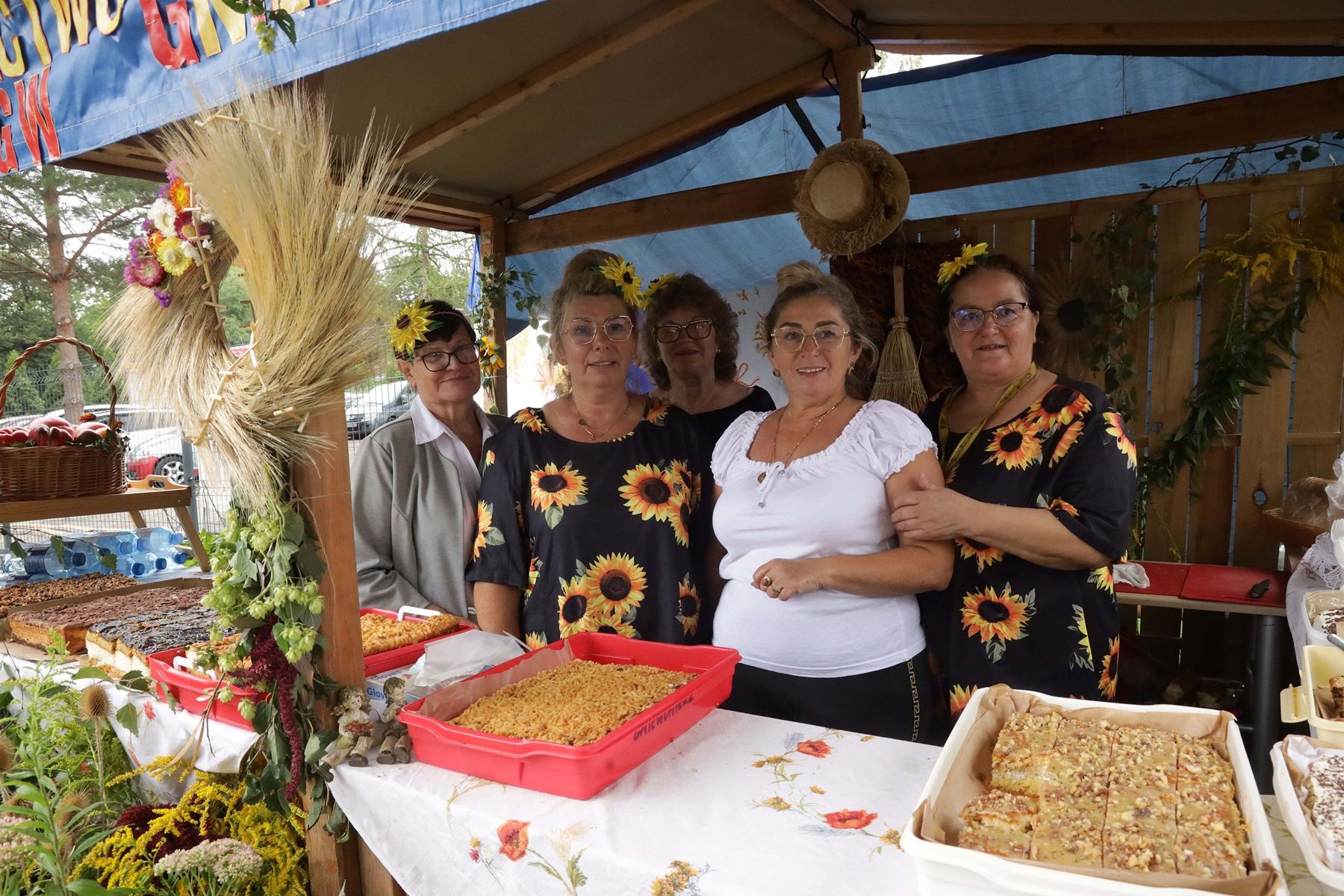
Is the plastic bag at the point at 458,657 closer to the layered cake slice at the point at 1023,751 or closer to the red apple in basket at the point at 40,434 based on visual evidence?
the layered cake slice at the point at 1023,751

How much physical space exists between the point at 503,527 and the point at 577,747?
103 centimetres

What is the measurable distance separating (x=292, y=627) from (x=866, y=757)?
108 cm

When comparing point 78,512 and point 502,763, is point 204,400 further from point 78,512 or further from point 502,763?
point 78,512

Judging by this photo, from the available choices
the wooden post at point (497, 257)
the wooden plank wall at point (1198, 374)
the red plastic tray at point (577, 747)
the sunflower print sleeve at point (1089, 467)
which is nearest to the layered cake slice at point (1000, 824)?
the red plastic tray at point (577, 747)

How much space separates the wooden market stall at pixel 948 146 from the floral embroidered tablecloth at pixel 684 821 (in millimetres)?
2459

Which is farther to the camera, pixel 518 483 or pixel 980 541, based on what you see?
pixel 518 483

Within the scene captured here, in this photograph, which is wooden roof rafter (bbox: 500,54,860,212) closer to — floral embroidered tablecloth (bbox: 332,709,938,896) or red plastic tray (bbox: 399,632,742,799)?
red plastic tray (bbox: 399,632,742,799)

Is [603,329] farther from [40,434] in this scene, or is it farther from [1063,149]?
[1063,149]

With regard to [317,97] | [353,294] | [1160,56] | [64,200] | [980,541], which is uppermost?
[64,200]

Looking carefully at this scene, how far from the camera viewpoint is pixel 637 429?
226cm

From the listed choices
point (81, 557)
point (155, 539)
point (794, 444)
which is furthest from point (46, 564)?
point (794, 444)

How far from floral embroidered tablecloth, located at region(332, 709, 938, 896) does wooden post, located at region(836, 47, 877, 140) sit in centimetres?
309

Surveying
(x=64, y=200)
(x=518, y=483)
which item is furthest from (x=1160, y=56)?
(x=64, y=200)

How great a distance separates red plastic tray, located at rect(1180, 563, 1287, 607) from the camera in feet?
10.00
